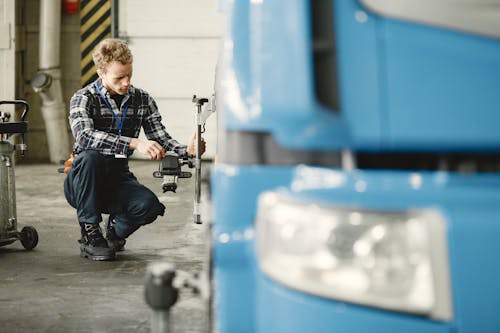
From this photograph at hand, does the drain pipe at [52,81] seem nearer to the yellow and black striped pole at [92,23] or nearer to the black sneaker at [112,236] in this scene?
the yellow and black striped pole at [92,23]

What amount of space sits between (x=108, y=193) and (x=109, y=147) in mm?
301

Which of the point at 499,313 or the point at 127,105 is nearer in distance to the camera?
the point at 499,313

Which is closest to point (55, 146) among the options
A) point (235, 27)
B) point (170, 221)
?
point (170, 221)

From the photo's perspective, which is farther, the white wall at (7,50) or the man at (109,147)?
the white wall at (7,50)

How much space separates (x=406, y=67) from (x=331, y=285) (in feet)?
1.30

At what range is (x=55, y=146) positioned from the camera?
10.7m

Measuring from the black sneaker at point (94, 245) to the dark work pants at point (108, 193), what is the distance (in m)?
0.06

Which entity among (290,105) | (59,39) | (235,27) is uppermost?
(59,39)

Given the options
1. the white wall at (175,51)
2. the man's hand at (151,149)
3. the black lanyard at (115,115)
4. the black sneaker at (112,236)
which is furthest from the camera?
the white wall at (175,51)

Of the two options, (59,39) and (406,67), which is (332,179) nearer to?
(406,67)

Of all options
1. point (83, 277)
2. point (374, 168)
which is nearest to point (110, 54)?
point (83, 277)

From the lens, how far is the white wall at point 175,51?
434 inches

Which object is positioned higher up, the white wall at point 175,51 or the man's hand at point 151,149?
the white wall at point 175,51

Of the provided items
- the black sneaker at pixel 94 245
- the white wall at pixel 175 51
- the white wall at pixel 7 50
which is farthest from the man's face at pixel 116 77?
the white wall at pixel 175 51
